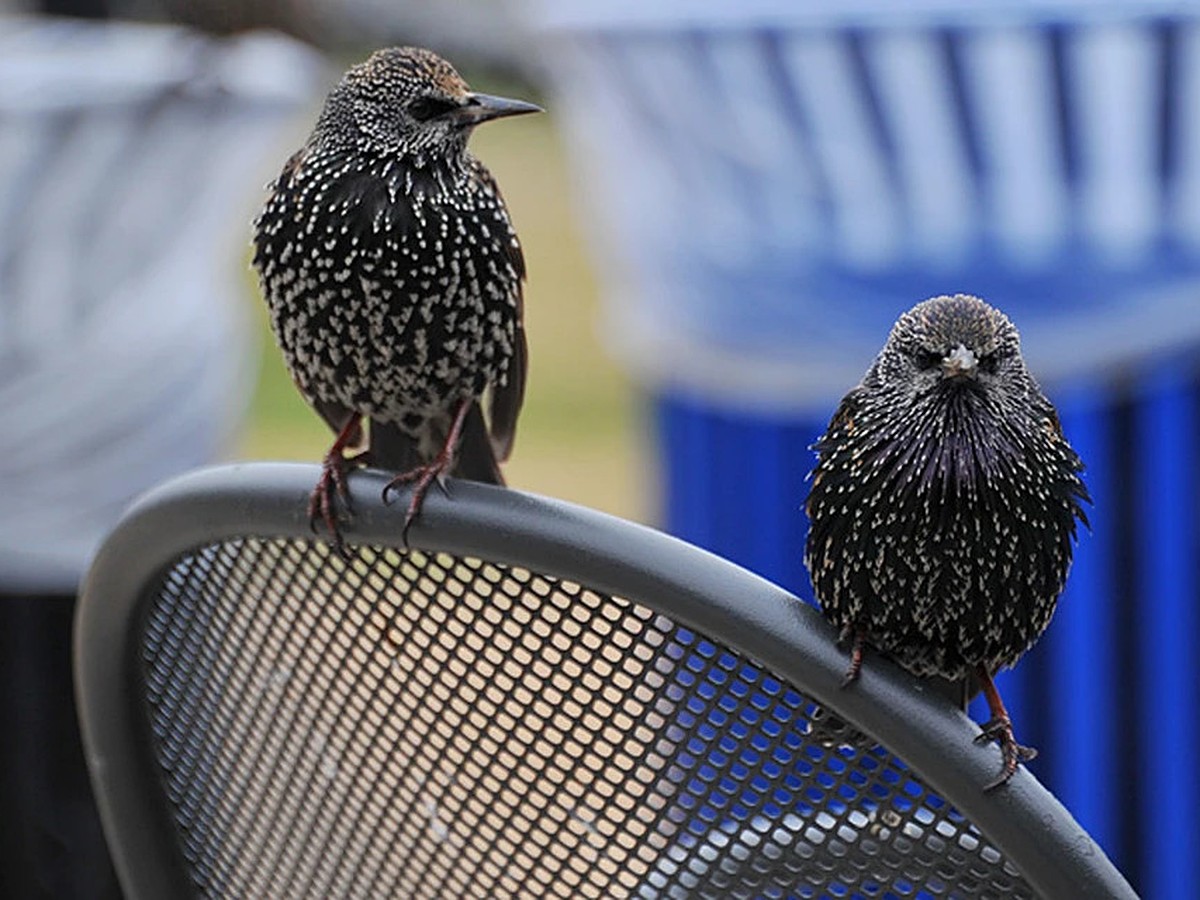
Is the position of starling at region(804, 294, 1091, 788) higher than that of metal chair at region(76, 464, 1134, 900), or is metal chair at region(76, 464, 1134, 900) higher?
starling at region(804, 294, 1091, 788)

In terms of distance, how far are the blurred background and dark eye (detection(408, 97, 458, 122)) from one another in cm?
132

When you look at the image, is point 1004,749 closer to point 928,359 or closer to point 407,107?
point 928,359

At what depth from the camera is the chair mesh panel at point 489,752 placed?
1.24 metres

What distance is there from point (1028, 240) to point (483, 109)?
4.85 feet

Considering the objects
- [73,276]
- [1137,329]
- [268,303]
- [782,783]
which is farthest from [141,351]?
[782,783]

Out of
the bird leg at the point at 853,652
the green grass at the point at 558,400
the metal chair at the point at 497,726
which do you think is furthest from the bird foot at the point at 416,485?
the green grass at the point at 558,400

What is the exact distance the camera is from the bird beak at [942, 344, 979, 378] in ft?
5.72

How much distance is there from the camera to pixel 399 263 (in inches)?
82.9

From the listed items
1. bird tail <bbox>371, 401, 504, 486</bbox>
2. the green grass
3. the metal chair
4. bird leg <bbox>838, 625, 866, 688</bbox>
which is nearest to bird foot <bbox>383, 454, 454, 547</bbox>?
the metal chair

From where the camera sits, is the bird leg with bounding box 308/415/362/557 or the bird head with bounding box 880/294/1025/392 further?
the bird head with bounding box 880/294/1025/392

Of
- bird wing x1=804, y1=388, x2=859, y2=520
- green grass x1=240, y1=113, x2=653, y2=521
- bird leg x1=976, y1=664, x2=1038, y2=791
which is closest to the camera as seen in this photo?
bird leg x1=976, y1=664, x2=1038, y2=791

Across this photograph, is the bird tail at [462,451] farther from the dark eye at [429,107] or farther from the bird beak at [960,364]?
the bird beak at [960,364]

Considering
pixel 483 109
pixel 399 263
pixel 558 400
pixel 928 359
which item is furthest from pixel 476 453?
pixel 558 400

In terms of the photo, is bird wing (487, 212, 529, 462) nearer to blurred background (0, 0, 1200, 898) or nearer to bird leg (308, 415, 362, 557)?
bird leg (308, 415, 362, 557)
